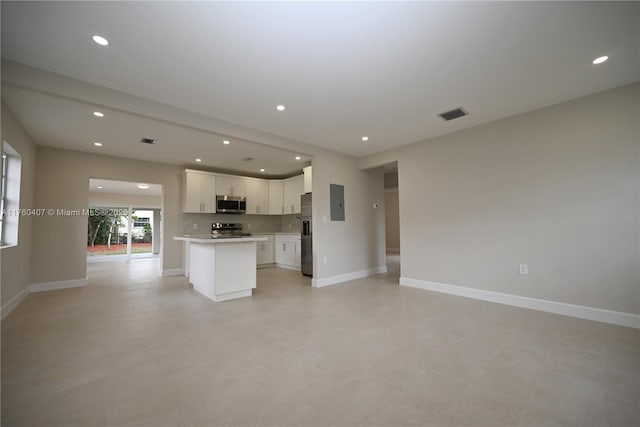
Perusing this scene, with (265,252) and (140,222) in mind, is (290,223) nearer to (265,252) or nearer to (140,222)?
(265,252)

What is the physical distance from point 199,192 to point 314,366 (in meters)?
5.20

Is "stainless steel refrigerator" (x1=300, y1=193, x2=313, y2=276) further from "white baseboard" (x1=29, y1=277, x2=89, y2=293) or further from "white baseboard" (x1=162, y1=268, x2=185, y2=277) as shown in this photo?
"white baseboard" (x1=29, y1=277, x2=89, y2=293)

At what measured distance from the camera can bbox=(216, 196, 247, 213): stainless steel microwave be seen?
21.0 ft

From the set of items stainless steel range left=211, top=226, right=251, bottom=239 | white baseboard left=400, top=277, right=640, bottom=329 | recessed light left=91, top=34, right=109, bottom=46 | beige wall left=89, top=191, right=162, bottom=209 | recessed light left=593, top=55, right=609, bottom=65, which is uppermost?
recessed light left=91, top=34, right=109, bottom=46

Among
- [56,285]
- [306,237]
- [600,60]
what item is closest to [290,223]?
[306,237]

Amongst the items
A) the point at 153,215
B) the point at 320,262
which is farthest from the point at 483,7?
the point at 153,215

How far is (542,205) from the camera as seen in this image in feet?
11.1

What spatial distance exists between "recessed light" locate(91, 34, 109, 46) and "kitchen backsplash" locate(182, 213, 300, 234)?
451 cm

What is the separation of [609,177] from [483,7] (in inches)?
104

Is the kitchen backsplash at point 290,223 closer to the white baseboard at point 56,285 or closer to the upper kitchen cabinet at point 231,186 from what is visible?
the upper kitchen cabinet at point 231,186

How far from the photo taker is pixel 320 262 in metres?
4.81

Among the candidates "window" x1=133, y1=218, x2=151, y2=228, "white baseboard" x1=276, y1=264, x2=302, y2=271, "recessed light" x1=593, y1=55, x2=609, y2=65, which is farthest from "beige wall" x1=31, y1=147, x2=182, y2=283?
"recessed light" x1=593, y1=55, x2=609, y2=65

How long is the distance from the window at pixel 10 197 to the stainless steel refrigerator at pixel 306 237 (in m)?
4.49

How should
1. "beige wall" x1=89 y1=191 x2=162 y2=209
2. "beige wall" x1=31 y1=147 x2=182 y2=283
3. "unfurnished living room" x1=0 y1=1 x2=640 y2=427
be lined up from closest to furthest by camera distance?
1. "unfurnished living room" x1=0 y1=1 x2=640 y2=427
2. "beige wall" x1=31 y1=147 x2=182 y2=283
3. "beige wall" x1=89 y1=191 x2=162 y2=209
